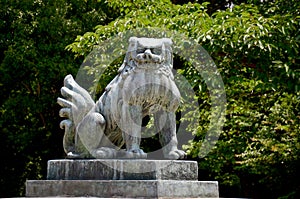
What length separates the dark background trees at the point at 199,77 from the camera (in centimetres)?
930

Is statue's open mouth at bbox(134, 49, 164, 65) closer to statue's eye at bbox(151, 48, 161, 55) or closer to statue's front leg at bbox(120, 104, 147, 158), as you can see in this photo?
statue's eye at bbox(151, 48, 161, 55)

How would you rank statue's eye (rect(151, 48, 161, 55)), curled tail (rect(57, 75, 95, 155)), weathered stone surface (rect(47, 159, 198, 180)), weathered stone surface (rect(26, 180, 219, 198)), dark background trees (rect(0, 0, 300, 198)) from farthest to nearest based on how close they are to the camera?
dark background trees (rect(0, 0, 300, 198))
curled tail (rect(57, 75, 95, 155))
statue's eye (rect(151, 48, 161, 55))
weathered stone surface (rect(47, 159, 198, 180))
weathered stone surface (rect(26, 180, 219, 198))

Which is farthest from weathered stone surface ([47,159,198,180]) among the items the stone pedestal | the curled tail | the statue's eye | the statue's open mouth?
the statue's eye

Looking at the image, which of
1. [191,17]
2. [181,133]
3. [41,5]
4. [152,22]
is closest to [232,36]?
[191,17]

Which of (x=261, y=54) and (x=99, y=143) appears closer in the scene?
(x=99, y=143)

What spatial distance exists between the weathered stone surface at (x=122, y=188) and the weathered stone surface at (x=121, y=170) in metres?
0.19

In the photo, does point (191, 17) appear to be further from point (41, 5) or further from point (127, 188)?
point (41, 5)

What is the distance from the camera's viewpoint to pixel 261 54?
902 centimetres

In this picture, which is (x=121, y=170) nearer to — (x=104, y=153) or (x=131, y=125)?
(x=104, y=153)

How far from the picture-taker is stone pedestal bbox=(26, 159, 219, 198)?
224 inches

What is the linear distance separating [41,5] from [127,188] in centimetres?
1256

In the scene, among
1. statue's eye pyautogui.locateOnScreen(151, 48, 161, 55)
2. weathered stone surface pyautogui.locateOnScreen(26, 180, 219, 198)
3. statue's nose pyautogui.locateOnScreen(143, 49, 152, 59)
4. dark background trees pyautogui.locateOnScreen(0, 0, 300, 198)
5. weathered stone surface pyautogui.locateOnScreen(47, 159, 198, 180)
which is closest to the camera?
weathered stone surface pyautogui.locateOnScreen(26, 180, 219, 198)

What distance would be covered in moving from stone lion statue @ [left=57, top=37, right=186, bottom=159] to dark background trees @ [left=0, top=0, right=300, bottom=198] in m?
2.85

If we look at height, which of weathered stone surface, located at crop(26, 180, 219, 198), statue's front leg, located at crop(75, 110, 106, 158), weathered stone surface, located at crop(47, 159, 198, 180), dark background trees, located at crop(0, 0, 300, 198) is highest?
dark background trees, located at crop(0, 0, 300, 198)
